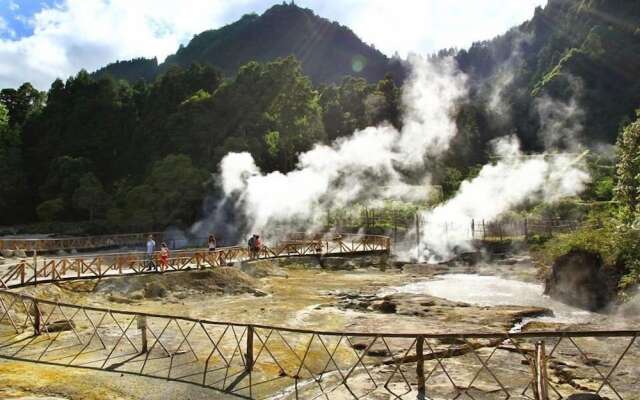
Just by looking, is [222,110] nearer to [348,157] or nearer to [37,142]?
[348,157]

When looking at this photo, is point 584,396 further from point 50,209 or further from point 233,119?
point 50,209

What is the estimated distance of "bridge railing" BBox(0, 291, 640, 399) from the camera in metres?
10.4

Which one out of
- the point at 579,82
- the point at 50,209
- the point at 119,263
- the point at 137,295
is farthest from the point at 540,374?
the point at 579,82

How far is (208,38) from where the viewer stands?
138 meters

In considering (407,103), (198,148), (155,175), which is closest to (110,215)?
(155,175)

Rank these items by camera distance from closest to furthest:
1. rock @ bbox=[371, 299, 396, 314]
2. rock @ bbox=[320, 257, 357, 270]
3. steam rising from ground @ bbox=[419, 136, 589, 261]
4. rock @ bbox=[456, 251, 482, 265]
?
rock @ bbox=[371, 299, 396, 314] → rock @ bbox=[456, 251, 482, 265] → rock @ bbox=[320, 257, 357, 270] → steam rising from ground @ bbox=[419, 136, 589, 261]

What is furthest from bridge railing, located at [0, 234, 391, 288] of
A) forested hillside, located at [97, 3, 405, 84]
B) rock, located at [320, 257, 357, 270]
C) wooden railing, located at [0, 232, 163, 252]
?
forested hillside, located at [97, 3, 405, 84]

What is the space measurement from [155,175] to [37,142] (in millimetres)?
→ 33434

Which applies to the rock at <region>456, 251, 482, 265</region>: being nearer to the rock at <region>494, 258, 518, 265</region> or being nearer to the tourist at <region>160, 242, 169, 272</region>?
the rock at <region>494, 258, 518, 265</region>

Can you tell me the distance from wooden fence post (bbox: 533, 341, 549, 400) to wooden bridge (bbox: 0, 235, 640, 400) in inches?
0.7

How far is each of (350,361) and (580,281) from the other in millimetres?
12654

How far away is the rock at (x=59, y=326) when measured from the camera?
1521cm

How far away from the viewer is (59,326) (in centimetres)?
1535

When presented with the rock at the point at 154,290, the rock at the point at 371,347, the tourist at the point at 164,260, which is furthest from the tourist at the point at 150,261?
the rock at the point at 371,347
